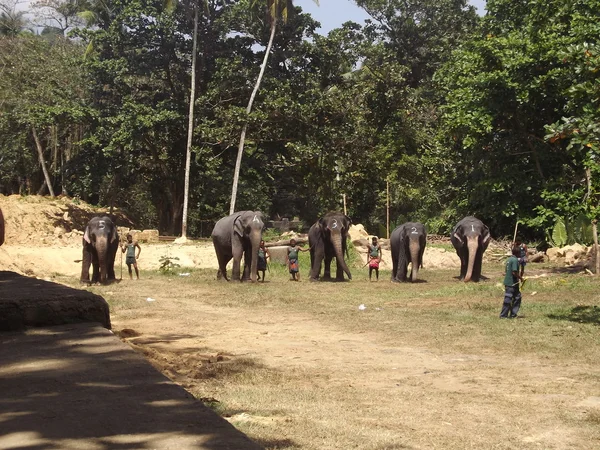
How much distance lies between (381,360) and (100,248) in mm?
11792

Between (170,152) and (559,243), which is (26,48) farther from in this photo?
(559,243)

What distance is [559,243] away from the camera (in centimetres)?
2816

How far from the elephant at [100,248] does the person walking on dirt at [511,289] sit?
34.0 ft

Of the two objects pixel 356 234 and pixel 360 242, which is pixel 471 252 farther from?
pixel 356 234

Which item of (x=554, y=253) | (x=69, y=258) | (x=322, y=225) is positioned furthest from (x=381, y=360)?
(x=554, y=253)

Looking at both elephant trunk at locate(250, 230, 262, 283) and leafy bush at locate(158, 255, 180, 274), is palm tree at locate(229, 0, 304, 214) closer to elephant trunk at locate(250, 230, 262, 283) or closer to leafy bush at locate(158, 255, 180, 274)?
leafy bush at locate(158, 255, 180, 274)

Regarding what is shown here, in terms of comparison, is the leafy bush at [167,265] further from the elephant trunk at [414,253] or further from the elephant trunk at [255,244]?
the elephant trunk at [414,253]

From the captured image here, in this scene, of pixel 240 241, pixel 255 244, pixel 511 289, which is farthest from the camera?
pixel 240 241

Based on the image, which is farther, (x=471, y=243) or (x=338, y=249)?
(x=338, y=249)

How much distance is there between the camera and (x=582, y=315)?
1374cm

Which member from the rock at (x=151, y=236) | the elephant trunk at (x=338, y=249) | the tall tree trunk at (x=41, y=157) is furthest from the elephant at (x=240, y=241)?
the tall tree trunk at (x=41, y=157)

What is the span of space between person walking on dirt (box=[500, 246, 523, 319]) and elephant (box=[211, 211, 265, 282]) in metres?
8.46

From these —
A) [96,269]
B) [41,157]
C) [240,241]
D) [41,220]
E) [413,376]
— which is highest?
[41,157]

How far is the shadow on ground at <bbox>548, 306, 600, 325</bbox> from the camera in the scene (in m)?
13.1
